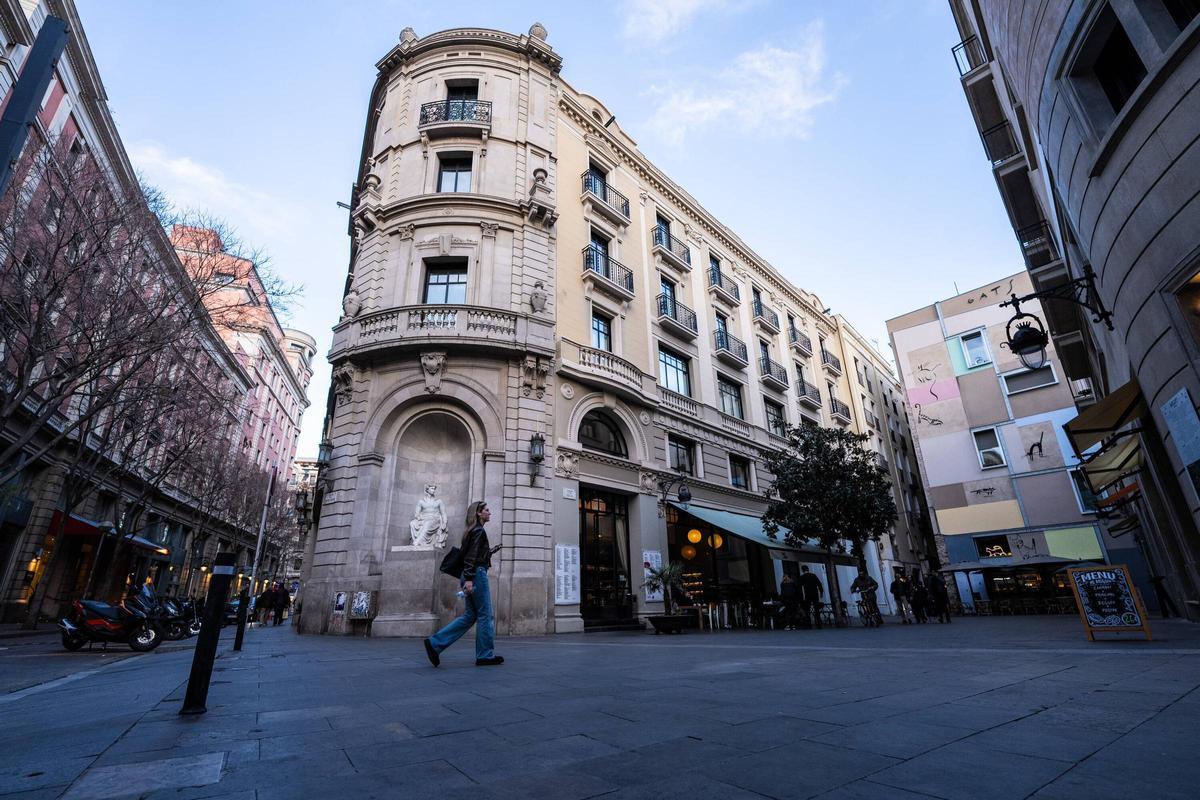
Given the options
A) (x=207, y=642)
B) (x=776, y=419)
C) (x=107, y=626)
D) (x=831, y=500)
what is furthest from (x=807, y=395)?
(x=207, y=642)

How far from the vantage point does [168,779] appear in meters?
2.31

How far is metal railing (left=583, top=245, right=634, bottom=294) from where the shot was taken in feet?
65.4

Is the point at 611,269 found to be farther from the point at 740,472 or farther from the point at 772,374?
the point at 772,374

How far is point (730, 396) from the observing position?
24.8m

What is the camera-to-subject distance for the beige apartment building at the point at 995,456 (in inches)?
1005

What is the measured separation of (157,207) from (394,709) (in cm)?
1431

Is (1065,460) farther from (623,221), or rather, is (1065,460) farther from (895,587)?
(623,221)

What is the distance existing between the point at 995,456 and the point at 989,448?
529mm

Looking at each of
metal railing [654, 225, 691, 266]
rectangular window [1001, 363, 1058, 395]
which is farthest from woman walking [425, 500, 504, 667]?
rectangular window [1001, 363, 1058, 395]

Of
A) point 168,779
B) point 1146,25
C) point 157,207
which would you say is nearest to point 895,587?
point 1146,25

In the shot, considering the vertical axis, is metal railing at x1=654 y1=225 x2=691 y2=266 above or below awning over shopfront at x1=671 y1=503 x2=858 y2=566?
above

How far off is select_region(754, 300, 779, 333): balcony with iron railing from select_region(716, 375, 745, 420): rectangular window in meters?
4.96

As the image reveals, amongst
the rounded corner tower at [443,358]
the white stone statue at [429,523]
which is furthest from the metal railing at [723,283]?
the white stone statue at [429,523]

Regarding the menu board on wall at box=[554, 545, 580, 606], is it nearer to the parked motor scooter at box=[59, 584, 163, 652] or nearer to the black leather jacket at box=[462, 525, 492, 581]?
the black leather jacket at box=[462, 525, 492, 581]
